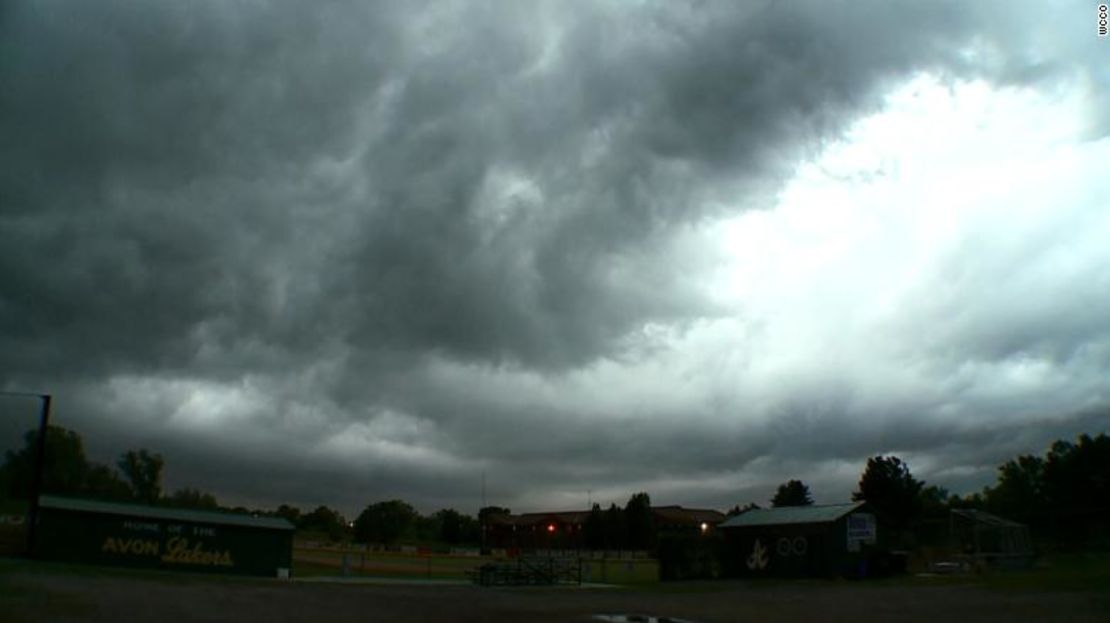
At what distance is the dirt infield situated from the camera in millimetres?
19141

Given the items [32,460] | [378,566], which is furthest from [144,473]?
[32,460]

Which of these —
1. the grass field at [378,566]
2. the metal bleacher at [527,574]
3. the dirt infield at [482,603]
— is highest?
the dirt infield at [482,603]

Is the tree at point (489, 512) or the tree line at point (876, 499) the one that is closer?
the tree line at point (876, 499)

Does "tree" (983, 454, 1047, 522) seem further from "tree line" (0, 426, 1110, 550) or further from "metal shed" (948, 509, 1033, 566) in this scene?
"metal shed" (948, 509, 1033, 566)

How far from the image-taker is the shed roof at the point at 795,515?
49375mm

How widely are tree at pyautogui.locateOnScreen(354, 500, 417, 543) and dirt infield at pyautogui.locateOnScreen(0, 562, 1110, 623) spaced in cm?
11560

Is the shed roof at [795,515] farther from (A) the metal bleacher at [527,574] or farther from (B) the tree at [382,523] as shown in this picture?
(B) the tree at [382,523]

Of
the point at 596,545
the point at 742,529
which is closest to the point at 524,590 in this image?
the point at 742,529

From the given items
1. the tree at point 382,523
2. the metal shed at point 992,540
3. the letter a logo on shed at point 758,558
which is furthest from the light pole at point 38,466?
the tree at point 382,523

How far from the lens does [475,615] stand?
22125 millimetres

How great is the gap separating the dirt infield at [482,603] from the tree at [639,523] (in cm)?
9032

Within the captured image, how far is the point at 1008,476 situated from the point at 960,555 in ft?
269

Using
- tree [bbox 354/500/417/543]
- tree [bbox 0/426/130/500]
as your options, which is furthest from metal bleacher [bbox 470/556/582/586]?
tree [bbox 354/500/417/543]

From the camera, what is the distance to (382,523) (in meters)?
148
